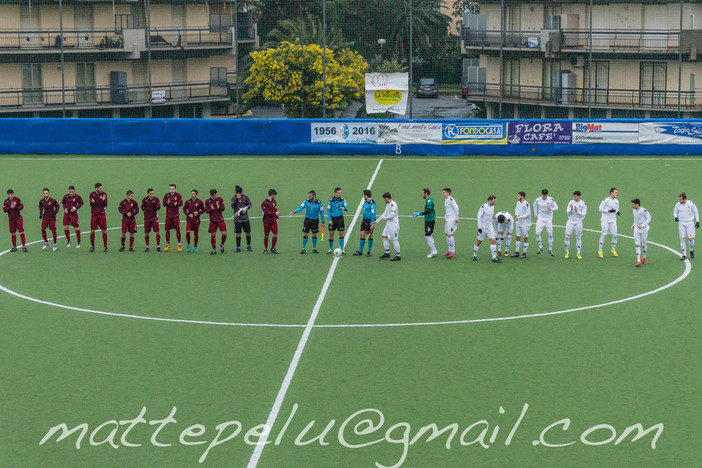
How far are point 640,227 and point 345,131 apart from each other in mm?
23330

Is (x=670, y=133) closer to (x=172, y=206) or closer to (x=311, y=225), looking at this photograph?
(x=311, y=225)

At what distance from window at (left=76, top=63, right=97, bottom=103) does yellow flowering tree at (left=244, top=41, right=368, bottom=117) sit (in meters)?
9.05

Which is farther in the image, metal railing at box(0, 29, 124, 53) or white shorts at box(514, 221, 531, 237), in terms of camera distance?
metal railing at box(0, 29, 124, 53)

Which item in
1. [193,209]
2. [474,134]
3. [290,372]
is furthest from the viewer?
[474,134]

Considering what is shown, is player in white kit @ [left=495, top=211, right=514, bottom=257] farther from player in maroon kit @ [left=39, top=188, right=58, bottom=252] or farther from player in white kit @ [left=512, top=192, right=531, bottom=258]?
player in maroon kit @ [left=39, top=188, right=58, bottom=252]

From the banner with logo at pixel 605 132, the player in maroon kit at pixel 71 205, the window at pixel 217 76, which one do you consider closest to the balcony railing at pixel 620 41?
the banner with logo at pixel 605 132

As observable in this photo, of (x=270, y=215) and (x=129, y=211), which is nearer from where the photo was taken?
(x=270, y=215)

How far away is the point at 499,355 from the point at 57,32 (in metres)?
46.1

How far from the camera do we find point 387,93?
155 feet

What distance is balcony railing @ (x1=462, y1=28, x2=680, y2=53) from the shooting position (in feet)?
Answer: 176

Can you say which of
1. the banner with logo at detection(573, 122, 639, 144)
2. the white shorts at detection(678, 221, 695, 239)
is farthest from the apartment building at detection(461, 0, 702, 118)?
the white shorts at detection(678, 221, 695, 239)

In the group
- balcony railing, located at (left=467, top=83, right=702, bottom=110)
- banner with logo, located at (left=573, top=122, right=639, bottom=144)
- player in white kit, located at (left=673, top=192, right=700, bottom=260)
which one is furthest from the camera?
balcony railing, located at (left=467, top=83, right=702, bottom=110)

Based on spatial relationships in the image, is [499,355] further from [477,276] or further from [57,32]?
[57,32]

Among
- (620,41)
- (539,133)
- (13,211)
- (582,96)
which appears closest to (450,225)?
(13,211)
